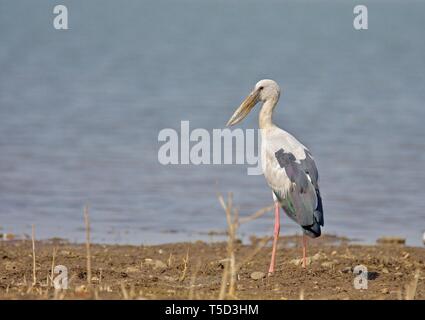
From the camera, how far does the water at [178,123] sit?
560 inches

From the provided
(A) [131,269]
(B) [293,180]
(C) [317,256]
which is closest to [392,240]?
(C) [317,256]

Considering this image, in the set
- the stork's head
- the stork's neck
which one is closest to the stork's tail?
the stork's neck

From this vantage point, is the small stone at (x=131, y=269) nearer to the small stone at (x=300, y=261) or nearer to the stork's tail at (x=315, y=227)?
the small stone at (x=300, y=261)

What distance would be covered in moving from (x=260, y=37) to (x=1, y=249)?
41.7 metres

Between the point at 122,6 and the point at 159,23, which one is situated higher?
the point at 122,6

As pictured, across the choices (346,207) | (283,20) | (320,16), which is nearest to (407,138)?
(346,207)

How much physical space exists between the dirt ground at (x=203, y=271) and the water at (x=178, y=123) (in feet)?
4.09

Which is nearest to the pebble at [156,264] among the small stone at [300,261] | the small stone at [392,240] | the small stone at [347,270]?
the small stone at [300,261]

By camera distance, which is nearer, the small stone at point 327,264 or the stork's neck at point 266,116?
the small stone at point 327,264

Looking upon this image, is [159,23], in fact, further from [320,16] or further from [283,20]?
[320,16]

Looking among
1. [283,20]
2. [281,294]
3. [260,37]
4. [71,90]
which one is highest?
[283,20]

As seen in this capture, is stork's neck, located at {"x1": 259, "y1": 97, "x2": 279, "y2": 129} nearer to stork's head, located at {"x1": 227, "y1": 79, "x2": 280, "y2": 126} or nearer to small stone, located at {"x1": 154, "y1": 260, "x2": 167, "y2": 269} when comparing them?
stork's head, located at {"x1": 227, "y1": 79, "x2": 280, "y2": 126}

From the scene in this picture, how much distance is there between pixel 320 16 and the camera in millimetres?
73875

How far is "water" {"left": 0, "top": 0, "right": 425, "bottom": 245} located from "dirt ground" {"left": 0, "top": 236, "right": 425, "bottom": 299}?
49.1 inches
